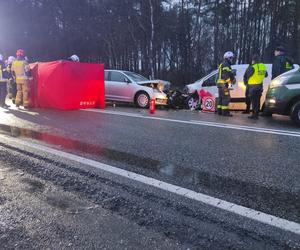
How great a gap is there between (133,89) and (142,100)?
23.3 inches

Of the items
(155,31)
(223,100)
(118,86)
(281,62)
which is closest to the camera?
(223,100)

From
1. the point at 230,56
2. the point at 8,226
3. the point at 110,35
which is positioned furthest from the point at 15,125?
the point at 110,35

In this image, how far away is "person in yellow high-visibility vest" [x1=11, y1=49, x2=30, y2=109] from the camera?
Answer: 40.5 ft

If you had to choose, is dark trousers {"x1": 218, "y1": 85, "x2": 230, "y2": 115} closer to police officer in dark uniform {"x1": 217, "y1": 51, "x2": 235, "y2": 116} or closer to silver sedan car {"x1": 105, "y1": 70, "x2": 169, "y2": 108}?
police officer in dark uniform {"x1": 217, "y1": 51, "x2": 235, "y2": 116}

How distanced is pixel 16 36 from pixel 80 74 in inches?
958

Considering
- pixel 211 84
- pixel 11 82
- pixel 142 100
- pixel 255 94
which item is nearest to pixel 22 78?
pixel 11 82

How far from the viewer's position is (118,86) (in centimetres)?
1409

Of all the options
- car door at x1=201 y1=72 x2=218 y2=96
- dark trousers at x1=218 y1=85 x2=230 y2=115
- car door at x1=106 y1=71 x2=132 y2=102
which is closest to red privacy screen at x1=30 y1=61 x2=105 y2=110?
car door at x1=106 y1=71 x2=132 y2=102

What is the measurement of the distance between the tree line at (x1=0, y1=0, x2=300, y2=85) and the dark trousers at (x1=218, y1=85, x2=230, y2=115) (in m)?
13.7

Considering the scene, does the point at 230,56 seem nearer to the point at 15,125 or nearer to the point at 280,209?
→ the point at 15,125

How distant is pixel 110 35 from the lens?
29672mm

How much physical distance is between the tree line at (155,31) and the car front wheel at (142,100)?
425 inches

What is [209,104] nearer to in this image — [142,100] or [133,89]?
[142,100]

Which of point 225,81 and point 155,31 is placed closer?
point 225,81
